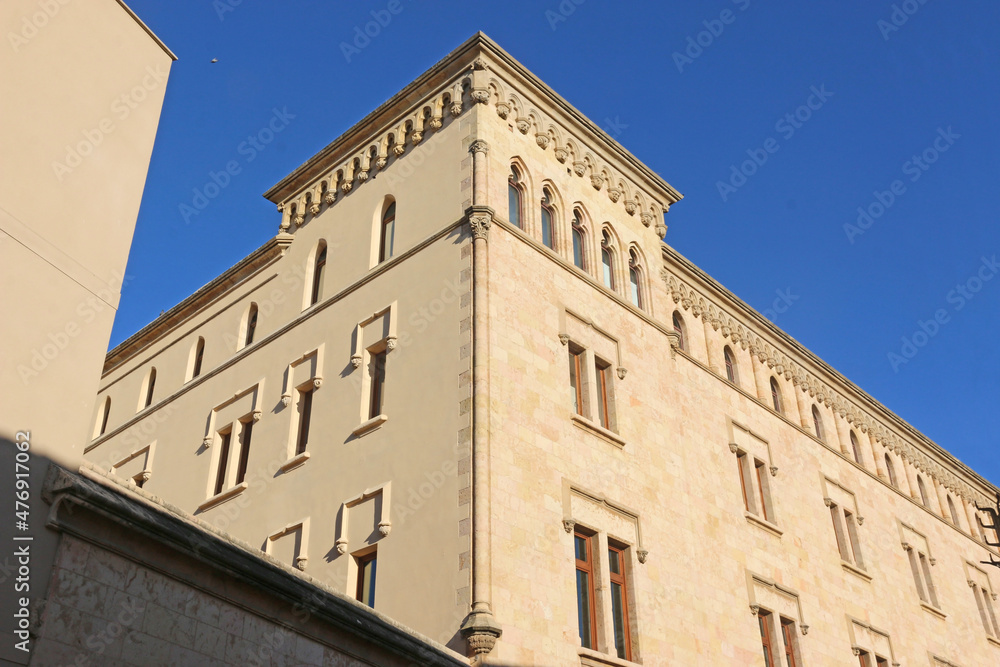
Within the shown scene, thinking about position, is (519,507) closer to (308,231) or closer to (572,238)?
(572,238)

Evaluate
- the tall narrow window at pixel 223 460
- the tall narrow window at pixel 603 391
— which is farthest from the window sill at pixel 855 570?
the tall narrow window at pixel 223 460

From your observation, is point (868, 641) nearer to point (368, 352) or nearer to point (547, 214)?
point (547, 214)

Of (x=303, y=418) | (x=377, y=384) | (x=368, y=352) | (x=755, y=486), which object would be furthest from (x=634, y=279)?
(x=303, y=418)

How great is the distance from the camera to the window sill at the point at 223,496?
64.8ft

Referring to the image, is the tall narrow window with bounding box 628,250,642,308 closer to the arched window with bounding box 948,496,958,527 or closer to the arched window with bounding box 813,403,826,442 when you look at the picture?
the arched window with bounding box 813,403,826,442

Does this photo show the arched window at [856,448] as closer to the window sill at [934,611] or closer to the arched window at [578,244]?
the window sill at [934,611]

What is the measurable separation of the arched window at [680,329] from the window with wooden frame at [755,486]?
10.0 ft

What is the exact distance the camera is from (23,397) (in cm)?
888

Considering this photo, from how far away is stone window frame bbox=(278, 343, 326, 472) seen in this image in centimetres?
1881

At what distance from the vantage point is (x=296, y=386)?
786 inches

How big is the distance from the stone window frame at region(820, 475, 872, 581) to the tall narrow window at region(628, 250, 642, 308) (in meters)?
8.78

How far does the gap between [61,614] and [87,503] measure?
1.02 m

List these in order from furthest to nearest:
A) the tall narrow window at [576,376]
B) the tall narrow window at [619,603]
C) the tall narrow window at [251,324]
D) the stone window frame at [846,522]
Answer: the stone window frame at [846,522], the tall narrow window at [251,324], the tall narrow window at [576,376], the tall narrow window at [619,603]

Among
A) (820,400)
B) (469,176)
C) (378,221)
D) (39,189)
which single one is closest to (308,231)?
(378,221)
